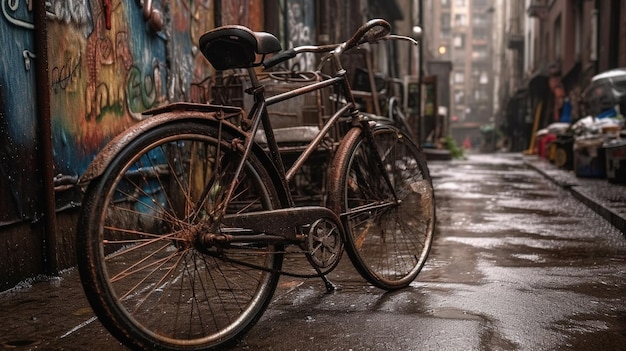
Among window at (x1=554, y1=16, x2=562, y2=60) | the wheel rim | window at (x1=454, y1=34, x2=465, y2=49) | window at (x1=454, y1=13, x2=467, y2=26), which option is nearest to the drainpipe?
the wheel rim

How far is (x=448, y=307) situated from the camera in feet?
10.2

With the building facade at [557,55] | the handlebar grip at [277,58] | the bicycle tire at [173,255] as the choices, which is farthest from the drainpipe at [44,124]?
the building facade at [557,55]

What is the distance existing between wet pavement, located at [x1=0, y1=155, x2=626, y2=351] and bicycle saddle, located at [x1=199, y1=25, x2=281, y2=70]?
118 centimetres

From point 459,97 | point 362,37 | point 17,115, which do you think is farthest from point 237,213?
point 459,97

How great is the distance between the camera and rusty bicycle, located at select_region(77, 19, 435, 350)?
2143mm

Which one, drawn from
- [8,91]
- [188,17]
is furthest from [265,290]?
[188,17]

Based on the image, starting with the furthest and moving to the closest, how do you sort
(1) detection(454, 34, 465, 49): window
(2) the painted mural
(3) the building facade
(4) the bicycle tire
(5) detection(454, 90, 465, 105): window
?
(1) detection(454, 34, 465, 49): window < (5) detection(454, 90, 465, 105): window < (3) the building facade < (2) the painted mural < (4) the bicycle tire

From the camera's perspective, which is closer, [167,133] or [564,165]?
[167,133]

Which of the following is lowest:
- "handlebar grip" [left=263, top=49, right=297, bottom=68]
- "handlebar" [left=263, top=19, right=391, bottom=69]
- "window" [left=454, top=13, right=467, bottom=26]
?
"handlebar grip" [left=263, top=49, right=297, bottom=68]

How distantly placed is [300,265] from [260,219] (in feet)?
4.72

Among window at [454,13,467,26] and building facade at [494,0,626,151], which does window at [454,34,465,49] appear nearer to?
window at [454,13,467,26]

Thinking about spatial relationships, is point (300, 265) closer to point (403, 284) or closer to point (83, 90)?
point (403, 284)

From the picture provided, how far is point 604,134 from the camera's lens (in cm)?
1013

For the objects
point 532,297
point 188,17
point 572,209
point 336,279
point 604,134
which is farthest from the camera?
point 604,134
